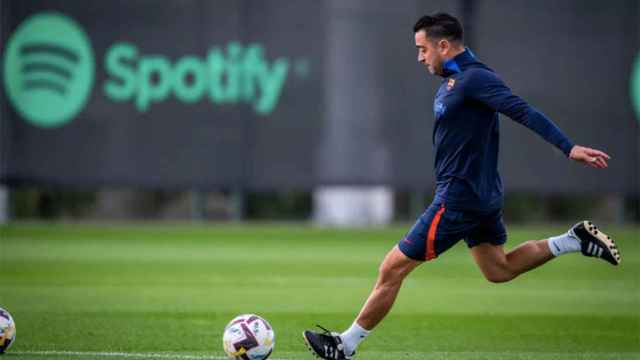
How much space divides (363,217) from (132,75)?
198 inches

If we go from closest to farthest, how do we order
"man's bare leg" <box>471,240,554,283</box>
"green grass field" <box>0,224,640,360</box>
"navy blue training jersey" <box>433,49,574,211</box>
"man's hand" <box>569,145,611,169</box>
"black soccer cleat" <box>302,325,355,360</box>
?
"man's hand" <box>569,145,611,169</box>, "navy blue training jersey" <box>433,49,574,211</box>, "black soccer cleat" <box>302,325,355,360</box>, "man's bare leg" <box>471,240,554,283</box>, "green grass field" <box>0,224,640,360</box>

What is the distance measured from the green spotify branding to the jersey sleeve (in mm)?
15054

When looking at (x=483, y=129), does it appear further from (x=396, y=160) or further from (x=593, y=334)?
(x=396, y=160)

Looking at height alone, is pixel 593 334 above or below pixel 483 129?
below

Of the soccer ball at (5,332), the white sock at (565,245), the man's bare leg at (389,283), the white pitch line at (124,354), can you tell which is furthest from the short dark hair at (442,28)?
the soccer ball at (5,332)

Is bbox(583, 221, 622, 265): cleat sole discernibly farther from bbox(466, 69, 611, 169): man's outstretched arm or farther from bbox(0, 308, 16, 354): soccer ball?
bbox(0, 308, 16, 354): soccer ball

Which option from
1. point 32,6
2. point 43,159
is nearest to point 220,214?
point 43,159

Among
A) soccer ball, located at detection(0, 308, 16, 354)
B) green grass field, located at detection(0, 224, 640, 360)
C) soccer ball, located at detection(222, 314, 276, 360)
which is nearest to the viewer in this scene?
soccer ball, located at detection(222, 314, 276, 360)

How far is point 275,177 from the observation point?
75.9 ft

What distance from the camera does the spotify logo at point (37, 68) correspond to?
76.2ft

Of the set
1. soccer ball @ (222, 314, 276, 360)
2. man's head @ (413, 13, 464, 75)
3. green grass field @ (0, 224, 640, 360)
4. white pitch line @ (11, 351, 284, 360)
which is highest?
man's head @ (413, 13, 464, 75)

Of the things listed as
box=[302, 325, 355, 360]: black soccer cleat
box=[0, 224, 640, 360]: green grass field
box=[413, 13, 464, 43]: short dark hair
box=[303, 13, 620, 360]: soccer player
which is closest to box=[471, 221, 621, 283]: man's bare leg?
box=[303, 13, 620, 360]: soccer player

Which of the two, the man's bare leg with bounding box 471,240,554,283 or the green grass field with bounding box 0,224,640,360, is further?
the green grass field with bounding box 0,224,640,360

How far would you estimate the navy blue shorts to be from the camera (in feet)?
27.3
